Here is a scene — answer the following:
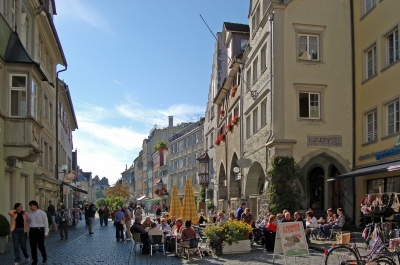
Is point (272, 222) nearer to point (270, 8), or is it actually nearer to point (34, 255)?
point (34, 255)

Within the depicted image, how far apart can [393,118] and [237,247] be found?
905 cm

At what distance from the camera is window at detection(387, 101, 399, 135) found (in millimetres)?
19984

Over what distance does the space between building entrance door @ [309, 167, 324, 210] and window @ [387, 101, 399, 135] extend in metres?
8.04

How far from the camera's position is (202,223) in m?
23.5

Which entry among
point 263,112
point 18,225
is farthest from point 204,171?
point 18,225

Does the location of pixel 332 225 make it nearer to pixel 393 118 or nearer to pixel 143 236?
pixel 393 118

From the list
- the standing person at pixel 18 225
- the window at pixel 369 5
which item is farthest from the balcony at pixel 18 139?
the window at pixel 369 5

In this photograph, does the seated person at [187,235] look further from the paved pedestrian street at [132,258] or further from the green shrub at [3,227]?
the green shrub at [3,227]

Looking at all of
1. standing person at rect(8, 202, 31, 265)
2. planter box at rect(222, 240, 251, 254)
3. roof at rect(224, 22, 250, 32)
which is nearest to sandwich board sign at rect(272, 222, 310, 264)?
planter box at rect(222, 240, 251, 254)

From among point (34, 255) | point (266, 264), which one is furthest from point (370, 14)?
point (34, 255)

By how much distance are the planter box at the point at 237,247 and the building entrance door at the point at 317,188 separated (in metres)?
13.3

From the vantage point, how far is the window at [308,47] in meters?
24.4

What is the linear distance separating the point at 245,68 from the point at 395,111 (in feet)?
41.8

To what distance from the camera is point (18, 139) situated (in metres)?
19.1
